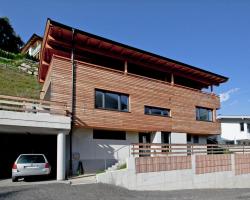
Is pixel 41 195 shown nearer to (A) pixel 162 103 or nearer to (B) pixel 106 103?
(B) pixel 106 103

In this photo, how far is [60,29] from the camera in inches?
704

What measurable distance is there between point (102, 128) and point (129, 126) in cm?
205

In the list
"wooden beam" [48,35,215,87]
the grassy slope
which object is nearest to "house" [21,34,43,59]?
the grassy slope

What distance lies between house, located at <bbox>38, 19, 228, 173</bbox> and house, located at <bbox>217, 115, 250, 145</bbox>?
17.7 m

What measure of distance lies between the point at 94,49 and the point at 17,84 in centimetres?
1816

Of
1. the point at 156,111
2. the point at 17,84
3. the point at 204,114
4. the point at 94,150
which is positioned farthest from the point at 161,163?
the point at 17,84

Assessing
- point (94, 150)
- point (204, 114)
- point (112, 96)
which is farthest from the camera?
point (204, 114)

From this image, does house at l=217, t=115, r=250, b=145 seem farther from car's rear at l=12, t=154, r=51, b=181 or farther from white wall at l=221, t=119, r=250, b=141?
car's rear at l=12, t=154, r=51, b=181

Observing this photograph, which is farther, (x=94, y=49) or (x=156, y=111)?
(x=156, y=111)

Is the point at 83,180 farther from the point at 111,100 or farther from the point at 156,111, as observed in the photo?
the point at 156,111

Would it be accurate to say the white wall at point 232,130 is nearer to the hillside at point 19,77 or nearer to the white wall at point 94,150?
the white wall at point 94,150

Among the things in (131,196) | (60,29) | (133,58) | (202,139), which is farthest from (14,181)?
(202,139)

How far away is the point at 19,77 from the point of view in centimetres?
3759

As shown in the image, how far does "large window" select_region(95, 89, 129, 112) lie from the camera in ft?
63.0
